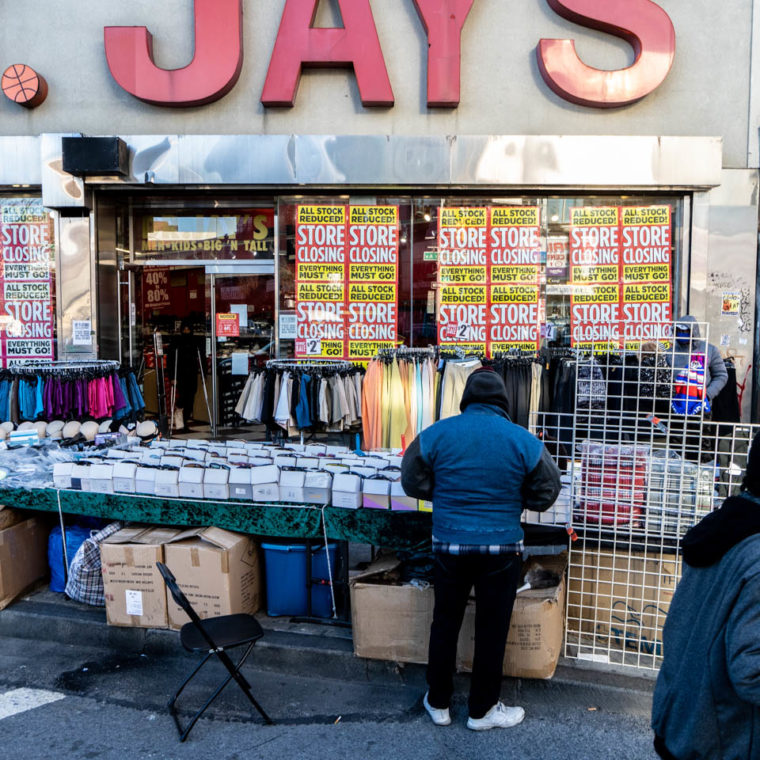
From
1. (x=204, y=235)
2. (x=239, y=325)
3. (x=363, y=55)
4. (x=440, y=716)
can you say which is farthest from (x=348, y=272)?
(x=440, y=716)

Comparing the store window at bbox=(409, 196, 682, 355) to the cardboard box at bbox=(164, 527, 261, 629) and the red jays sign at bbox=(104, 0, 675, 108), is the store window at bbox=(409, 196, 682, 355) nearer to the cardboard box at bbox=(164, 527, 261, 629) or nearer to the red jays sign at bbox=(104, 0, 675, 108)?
the red jays sign at bbox=(104, 0, 675, 108)

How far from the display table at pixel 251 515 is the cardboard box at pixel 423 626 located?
0.33 m

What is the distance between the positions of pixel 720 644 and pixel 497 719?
2.27 meters

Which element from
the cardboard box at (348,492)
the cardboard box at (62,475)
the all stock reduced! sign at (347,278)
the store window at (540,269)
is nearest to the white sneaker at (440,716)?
the cardboard box at (348,492)

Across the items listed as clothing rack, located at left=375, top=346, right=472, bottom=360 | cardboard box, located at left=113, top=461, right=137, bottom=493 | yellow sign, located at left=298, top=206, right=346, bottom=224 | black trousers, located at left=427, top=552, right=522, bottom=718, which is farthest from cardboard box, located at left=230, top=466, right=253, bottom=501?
yellow sign, located at left=298, top=206, right=346, bottom=224

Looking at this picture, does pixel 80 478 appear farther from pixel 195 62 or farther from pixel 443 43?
pixel 443 43

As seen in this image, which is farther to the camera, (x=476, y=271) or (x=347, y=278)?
(x=347, y=278)

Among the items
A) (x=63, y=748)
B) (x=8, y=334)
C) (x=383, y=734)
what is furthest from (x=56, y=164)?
(x=383, y=734)

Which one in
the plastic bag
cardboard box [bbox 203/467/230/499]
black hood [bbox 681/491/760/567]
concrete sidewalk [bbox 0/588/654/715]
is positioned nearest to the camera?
black hood [bbox 681/491/760/567]

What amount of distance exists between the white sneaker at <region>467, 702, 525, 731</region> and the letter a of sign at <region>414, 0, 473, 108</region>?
6981 millimetres

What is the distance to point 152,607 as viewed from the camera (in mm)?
5059

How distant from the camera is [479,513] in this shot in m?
3.80

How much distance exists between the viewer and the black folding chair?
3846mm

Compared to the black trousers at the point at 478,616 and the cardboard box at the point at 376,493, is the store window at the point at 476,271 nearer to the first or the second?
the cardboard box at the point at 376,493
